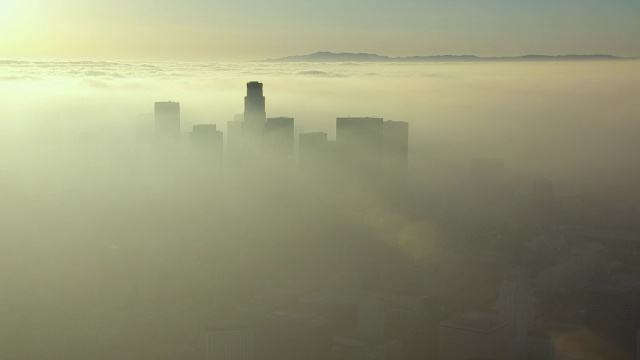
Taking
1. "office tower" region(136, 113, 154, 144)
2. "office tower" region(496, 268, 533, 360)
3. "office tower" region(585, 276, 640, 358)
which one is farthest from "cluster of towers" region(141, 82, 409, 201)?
"office tower" region(585, 276, 640, 358)

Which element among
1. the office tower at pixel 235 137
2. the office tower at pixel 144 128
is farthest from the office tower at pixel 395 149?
the office tower at pixel 144 128

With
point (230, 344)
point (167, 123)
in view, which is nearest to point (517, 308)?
point (230, 344)

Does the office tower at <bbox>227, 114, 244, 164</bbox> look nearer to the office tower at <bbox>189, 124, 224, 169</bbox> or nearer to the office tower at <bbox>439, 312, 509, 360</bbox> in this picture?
the office tower at <bbox>189, 124, 224, 169</bbox>

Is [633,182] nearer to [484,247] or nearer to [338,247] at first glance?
[484,247]

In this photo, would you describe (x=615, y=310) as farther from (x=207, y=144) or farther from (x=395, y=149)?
(x=207, y=144)

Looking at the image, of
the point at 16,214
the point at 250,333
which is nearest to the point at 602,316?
the point at 250,333

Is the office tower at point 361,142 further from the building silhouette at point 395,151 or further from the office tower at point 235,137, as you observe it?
the office tower at point 235,137
